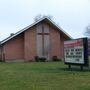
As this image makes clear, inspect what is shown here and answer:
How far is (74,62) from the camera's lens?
102 feet

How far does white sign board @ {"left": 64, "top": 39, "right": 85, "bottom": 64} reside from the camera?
2972cm

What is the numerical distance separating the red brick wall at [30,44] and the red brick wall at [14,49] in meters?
1.03

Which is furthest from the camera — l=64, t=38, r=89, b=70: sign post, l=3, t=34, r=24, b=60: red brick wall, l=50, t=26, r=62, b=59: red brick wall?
l=50, t=26, r=62, b=59: red brick wall

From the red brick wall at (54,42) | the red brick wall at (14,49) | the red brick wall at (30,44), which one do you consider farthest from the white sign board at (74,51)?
the red brick wall at (54,42)

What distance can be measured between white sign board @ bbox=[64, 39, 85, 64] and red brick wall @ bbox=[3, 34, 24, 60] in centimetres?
2239

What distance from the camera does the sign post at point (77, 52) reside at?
29.3 m

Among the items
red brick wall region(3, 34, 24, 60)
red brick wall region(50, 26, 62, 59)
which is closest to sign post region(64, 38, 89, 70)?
red brick wall region(3, 34, 24, 60)

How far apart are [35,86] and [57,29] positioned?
3910 centimetres

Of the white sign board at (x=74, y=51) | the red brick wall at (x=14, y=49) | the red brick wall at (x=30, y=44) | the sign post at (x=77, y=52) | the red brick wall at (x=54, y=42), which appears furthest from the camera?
the red brick wall at (x=54, y=42)

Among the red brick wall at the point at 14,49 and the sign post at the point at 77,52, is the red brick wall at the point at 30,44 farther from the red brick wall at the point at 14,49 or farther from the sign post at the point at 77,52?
the sign post at the point at 77,52

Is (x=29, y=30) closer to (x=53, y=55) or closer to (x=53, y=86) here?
(x=53, y=55)

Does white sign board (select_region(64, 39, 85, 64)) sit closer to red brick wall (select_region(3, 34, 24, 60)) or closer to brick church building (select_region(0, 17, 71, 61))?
brick church building (select_region(0, 17, 71, 61))

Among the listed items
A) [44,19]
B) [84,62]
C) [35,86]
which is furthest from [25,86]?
[44,19]

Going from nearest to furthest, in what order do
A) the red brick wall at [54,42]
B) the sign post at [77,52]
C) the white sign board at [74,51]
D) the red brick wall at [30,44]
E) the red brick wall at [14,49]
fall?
the sign post at [77,52], the white sign board at [74,51], the red brick wall at [30,44], the red brick wall at [14,49], the red brick wall at [54,42]
